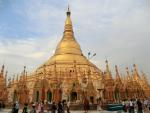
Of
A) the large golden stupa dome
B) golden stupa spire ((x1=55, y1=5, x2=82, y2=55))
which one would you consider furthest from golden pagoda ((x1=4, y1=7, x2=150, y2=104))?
golden stupa spire ((x1=55, y1=5, x2=82, y2=55))

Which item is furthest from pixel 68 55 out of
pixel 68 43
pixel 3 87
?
pixel 3 87

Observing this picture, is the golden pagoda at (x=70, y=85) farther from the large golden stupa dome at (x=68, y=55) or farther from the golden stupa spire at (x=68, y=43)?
the golden stupa spire at (x=68, y=43)

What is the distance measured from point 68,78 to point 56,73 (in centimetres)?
297

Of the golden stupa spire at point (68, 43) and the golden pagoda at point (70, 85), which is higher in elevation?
the golden stupa spire at point (68, 43)

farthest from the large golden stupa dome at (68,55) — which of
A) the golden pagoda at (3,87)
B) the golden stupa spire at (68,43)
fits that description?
the golden pagoda at (3,87)

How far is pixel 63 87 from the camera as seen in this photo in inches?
1807

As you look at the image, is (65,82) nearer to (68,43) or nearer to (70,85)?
(70,85)

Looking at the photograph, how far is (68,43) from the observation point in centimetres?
5931

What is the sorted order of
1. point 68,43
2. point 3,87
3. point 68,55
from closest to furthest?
point 3,87
point 68,55
point 68,43

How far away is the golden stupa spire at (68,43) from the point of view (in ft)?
190

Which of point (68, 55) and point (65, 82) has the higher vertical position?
point (68, 55)

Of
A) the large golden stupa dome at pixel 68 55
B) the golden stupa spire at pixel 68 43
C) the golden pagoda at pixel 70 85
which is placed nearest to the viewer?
the golden pagoda at pixel 70 85

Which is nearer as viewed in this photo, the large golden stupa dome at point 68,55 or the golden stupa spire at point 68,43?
the large golden stupa dome at point 68,55

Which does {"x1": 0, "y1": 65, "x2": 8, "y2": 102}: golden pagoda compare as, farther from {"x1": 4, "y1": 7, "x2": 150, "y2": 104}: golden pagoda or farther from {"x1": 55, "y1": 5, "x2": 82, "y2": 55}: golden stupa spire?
{"x1": 55, "y1": 5, "x2": 82, "y2": 55}: golden stupa spire
